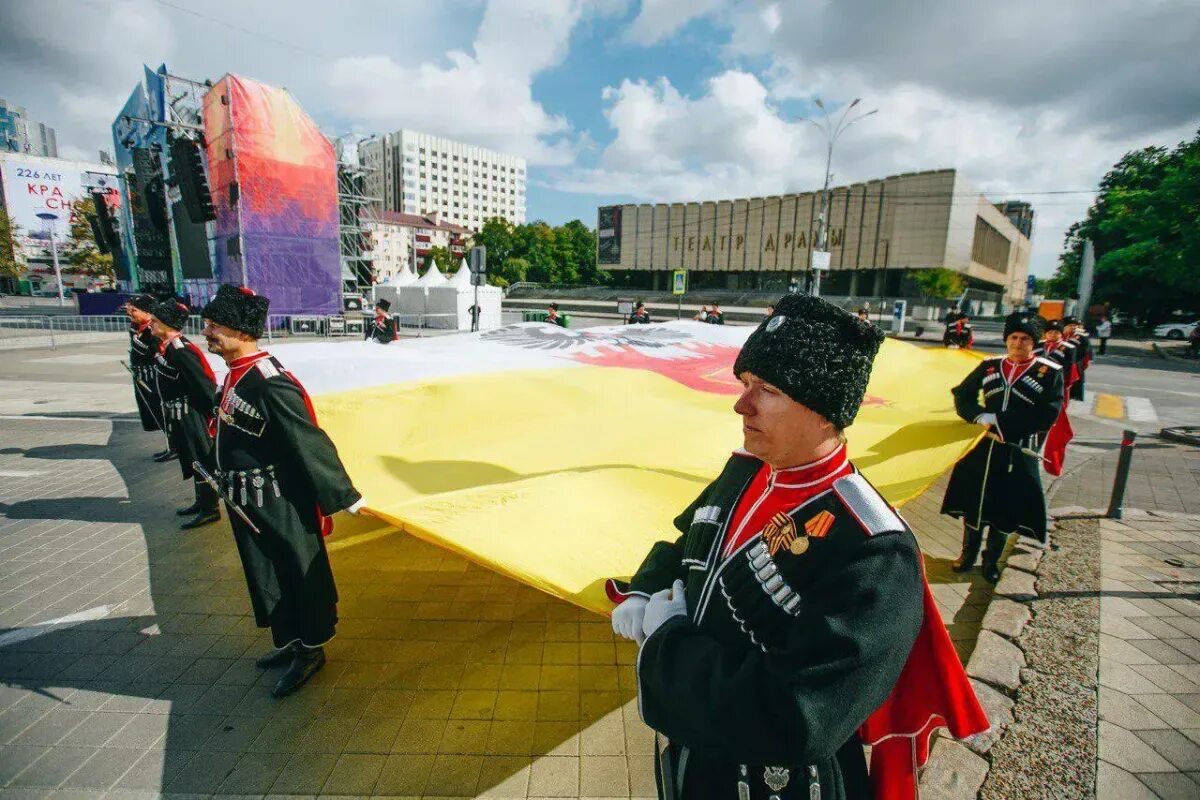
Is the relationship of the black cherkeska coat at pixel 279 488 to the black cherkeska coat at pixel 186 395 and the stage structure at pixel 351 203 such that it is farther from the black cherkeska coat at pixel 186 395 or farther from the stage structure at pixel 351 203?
the stage structure at pixel 351 203

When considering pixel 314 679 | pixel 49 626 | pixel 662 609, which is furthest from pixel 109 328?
pixel 662 609

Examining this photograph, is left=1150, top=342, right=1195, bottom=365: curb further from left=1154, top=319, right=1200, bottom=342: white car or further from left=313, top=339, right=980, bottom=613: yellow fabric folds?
left=313, top=339, right=980, bottom=613: yellow fabric folds

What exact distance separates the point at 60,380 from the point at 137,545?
11.5 meters

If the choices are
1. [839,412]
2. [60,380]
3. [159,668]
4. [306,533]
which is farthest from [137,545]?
[60,380]

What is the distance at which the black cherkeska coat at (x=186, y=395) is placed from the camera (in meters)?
5.13

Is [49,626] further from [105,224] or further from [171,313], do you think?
[105,224]

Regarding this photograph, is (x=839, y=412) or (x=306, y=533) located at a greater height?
(x=839, y=412)

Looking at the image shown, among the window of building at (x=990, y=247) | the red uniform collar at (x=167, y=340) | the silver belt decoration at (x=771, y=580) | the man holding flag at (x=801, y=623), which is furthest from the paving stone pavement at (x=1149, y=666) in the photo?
the window of building at (x=990, y=247)

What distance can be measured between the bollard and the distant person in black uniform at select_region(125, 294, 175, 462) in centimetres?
948

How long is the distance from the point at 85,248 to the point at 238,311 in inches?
2058

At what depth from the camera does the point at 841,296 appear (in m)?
53.1

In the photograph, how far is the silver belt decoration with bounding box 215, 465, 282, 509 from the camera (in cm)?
304

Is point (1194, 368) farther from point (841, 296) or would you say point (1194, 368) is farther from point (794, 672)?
point (841, 296)

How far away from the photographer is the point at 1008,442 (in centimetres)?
453
